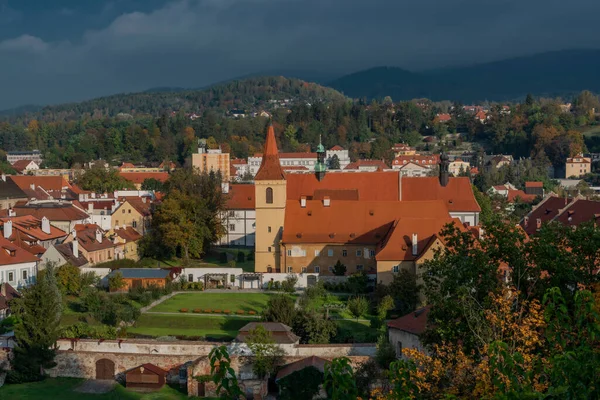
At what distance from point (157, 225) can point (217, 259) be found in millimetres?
5461

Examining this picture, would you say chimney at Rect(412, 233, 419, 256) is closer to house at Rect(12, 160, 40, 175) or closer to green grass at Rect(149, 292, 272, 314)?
green grass at Rect(149, 292, 272, 314)

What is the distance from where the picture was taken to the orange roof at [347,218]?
47438 mm

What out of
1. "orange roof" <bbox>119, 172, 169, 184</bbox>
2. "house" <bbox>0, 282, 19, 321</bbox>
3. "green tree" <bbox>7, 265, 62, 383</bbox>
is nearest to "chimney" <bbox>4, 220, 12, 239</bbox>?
"house" <bbox>0, 282, 19, 321</bbox>

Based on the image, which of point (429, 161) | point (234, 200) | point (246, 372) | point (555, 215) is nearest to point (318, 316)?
point (246, 372)

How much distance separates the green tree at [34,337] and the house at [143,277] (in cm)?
1195

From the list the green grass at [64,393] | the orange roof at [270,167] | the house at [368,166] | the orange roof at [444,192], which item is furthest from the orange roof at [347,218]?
the house at [368,166]

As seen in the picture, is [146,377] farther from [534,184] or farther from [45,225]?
[534,184]

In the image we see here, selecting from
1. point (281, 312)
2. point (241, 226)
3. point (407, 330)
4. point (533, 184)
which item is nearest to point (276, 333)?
point (281, 312)

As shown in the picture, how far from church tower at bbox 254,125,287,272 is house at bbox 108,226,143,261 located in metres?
10.1

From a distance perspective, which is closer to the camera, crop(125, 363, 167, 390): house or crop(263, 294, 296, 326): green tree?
crop(125, 363, 167, 390): house

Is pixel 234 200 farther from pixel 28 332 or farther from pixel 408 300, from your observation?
pixel 28 332

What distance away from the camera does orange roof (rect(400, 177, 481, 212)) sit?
55.9 m

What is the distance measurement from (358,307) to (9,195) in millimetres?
45341

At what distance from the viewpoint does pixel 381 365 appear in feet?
99.1
